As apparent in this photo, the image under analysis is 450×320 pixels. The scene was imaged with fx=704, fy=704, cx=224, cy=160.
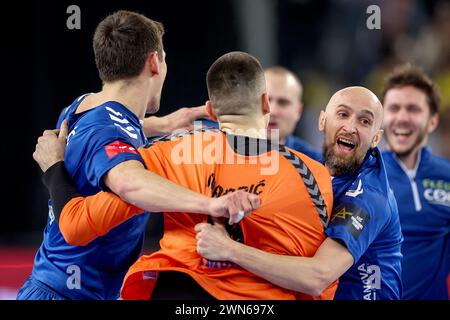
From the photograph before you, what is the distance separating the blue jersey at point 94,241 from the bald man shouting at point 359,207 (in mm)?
981

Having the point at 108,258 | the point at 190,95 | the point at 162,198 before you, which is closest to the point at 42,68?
the point at 190,95

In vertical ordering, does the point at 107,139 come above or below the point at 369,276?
above

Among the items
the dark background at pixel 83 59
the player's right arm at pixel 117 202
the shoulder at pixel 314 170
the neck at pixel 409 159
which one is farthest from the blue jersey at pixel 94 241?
the dark background at pixel 83 59

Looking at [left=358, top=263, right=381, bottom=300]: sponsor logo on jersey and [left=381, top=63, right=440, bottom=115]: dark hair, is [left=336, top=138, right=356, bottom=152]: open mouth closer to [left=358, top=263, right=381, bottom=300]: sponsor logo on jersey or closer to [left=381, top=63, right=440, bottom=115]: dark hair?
[left=358, top=263, right=381, bottom=300]: sponsor logo on jersey

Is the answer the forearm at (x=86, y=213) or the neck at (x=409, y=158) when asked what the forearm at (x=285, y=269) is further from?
the neck at (x=409, y=158)

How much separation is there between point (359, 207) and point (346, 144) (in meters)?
0.40

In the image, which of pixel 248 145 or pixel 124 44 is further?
pixel 124 44

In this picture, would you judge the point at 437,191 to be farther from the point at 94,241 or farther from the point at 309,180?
the point at 94,241

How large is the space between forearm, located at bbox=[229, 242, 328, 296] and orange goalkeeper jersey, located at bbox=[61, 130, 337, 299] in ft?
0.23

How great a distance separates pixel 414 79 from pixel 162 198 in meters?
3.10

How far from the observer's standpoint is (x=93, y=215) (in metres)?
3.07

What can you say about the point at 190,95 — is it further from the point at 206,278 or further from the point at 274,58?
the point at 206,278

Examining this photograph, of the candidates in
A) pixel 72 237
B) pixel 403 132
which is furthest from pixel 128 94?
pixel 403 132

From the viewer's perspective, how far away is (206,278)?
2.92 m
